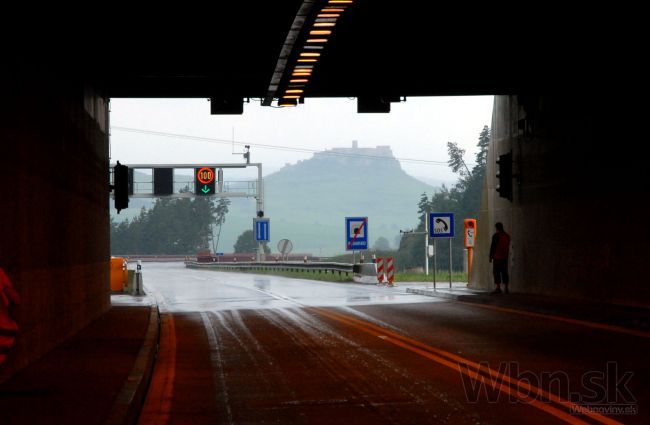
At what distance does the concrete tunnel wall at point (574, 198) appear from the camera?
68.9 ft

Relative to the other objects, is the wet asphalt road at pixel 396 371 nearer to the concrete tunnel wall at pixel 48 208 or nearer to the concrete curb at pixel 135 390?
the concrete curb at pixel 135 390

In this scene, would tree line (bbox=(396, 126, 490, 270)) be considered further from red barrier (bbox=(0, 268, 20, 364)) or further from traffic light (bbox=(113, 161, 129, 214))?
red barrier (bbox=(0, 268, 20, 364))

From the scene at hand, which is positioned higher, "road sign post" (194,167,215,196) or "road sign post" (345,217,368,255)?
"road sign post" (194,167,215,196)

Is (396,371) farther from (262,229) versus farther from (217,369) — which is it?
(262,229)

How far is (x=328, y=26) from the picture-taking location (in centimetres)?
1722

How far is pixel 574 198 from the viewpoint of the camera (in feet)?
78.3

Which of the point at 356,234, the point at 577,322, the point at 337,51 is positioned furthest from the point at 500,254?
the point at 356,234

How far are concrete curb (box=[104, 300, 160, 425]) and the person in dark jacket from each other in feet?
45.3

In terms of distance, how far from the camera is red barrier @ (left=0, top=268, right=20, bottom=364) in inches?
343

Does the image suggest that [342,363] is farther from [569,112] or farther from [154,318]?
[569,112]

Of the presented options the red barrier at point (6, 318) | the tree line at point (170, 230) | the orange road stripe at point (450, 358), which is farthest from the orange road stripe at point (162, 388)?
the tree line at point (170, 230)

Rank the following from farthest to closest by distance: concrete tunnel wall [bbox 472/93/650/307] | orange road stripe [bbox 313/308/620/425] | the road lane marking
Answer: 1. concrete tunnel wall [bbox 472/93/650/307]
2. the road lane marking
3. orange road stripe [bbox 313/308/620/425]

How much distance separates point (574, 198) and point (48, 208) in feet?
42.7

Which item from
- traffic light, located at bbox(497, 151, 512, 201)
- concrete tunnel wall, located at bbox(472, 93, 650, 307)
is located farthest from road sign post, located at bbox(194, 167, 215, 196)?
traffic light, located at bbox(497, 151, 512, 201)
